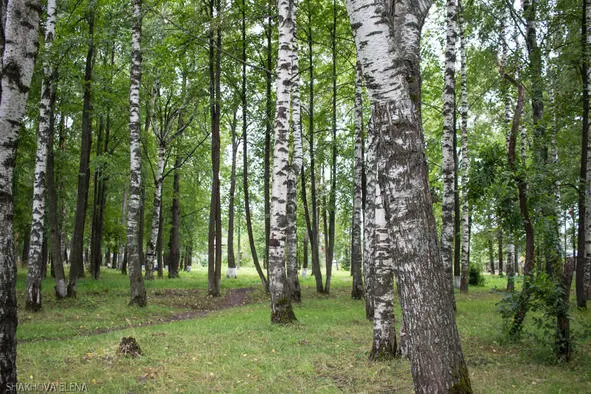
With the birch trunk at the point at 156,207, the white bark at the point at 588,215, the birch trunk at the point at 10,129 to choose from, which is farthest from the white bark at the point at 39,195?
the white bark at the point at 588,215

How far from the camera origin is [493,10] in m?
12.8

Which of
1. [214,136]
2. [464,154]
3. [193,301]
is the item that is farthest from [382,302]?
[464,154]

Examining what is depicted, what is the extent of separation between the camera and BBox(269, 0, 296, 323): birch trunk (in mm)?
10664

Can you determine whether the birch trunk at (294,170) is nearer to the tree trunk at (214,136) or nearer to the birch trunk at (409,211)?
the tree trunk at (214,136)

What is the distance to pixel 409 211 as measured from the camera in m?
3.67

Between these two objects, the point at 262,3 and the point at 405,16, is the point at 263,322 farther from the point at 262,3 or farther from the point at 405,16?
the point at 262,3

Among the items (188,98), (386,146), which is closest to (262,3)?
(188,98)

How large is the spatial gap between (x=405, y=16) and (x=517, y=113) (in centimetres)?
477

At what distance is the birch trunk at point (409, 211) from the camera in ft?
11.4

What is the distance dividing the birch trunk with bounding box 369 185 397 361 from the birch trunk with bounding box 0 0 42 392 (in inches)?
210

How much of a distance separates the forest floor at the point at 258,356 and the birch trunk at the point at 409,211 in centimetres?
247

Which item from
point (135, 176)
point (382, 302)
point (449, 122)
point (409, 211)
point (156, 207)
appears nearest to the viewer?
point (409, 211)

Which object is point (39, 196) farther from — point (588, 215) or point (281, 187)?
point (588, 215)

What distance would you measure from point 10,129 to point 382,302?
6.25m
